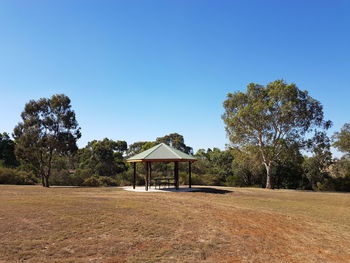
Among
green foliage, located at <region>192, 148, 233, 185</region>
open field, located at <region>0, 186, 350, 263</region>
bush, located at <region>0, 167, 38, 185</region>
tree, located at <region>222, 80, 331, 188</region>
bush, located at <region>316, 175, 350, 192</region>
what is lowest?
open field, located at <region>0, 186, 350, 263</region>

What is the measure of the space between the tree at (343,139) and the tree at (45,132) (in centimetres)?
2469

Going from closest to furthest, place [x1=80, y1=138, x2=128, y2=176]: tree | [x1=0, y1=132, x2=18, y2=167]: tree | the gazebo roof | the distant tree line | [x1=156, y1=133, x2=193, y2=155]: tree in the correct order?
the gazebo roof → the distant tree line → [x1=0, y1=132, x2=18, y2=167]: tree → [x1=80, y1=138, x2=128, y2=176]: tree → [x1=156, y1=133, x2=193, y2=155]: tree

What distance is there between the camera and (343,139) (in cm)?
2780

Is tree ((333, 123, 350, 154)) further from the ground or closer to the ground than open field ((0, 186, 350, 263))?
further from the ground

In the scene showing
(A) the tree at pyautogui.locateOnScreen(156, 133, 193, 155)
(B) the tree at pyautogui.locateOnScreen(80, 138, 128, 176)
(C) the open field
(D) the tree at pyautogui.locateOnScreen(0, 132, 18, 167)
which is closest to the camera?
(C) the open field

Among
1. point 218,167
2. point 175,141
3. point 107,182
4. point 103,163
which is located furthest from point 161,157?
point 175,141

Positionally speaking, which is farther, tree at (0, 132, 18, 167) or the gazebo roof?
tree at (0, 132, 18, 167)

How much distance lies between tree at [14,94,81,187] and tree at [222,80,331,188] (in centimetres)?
1428

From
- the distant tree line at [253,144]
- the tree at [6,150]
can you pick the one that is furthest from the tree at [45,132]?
the tree at [6,150]

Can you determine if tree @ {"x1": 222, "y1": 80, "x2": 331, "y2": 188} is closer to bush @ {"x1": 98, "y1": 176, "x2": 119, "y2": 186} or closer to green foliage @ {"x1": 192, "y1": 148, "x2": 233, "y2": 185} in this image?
green foliage @ {"x1": 192, "y1": 148, "x2": 233, "y2": 185}

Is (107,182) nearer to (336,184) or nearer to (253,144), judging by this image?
(253,144)

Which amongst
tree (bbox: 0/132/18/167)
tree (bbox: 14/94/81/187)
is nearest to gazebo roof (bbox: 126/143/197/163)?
tree (bbox: 14/94/81/187)

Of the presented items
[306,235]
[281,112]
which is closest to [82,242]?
[306,235]

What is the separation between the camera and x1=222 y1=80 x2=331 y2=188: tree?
24531 millimetres
